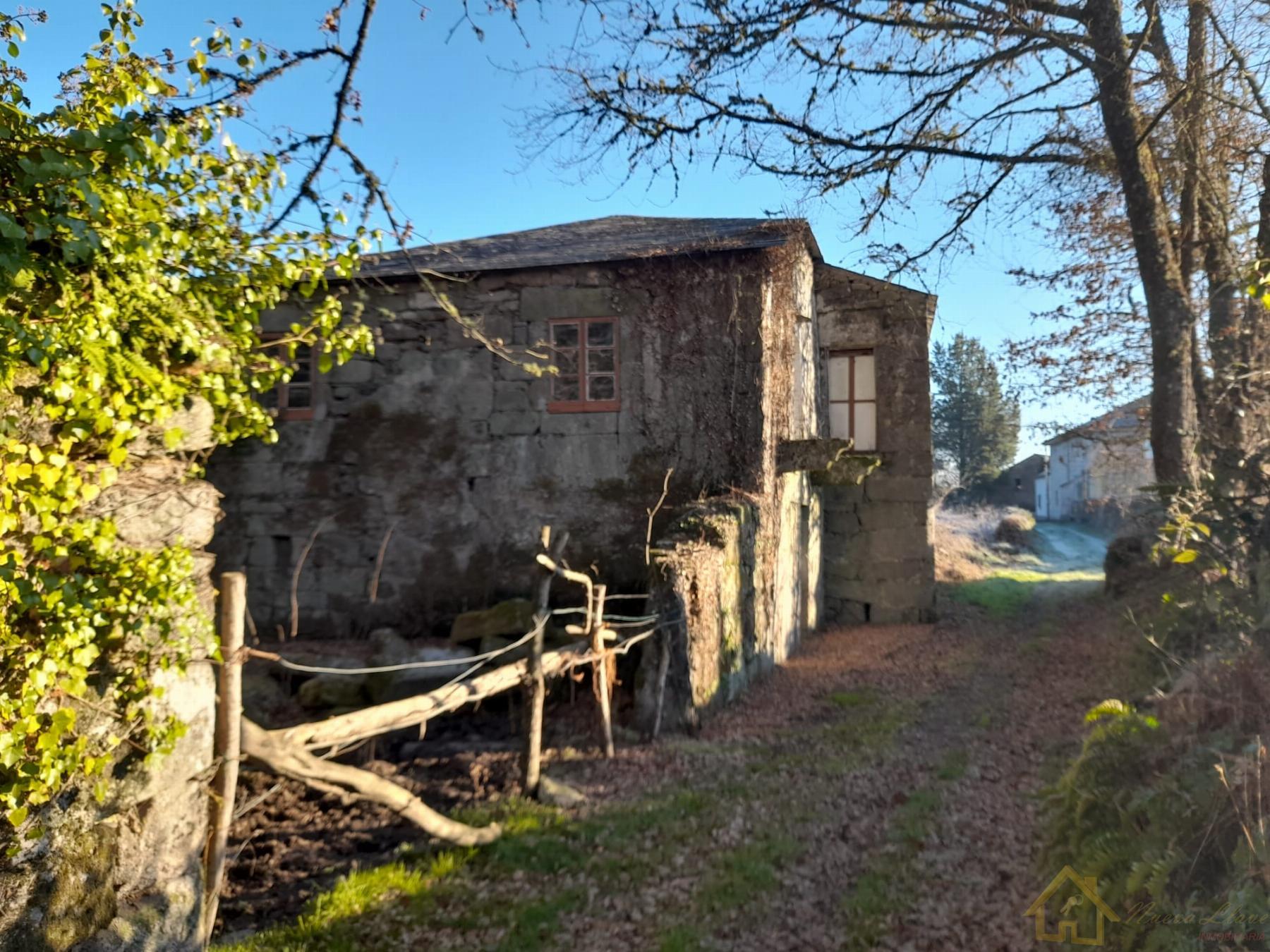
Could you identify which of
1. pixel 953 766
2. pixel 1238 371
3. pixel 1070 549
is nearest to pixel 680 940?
pixel 953 766

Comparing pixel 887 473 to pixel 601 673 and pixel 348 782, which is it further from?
pixel 348 782

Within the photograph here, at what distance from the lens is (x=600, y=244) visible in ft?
35.1

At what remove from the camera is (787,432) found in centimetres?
1067

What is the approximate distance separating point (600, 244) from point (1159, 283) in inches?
281

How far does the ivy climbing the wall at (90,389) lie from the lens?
8.50 feet

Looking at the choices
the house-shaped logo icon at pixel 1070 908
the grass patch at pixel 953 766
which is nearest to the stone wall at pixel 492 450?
the grass patch at pixel 953 766

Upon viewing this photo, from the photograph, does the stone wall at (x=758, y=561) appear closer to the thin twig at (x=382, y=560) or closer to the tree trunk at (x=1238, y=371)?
the thin twig at (x=382, y=560)

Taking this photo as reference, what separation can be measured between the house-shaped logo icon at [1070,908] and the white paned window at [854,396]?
34.0 feet

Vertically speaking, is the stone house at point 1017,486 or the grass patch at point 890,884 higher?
the stone house at point 1017,486

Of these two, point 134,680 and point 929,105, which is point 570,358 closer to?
point 929,105

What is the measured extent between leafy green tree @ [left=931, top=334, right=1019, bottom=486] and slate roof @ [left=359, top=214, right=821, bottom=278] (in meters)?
31.0

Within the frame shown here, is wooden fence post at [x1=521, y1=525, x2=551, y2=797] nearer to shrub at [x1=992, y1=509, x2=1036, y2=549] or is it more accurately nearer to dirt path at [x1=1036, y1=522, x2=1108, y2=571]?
dirt path at [x1=1036, y1=522, x2=1108, y2=571]

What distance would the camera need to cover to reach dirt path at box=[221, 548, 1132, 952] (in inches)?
158

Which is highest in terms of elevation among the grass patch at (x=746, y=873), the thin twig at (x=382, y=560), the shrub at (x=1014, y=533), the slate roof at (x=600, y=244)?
the slate roof at (x=600, y=244)
